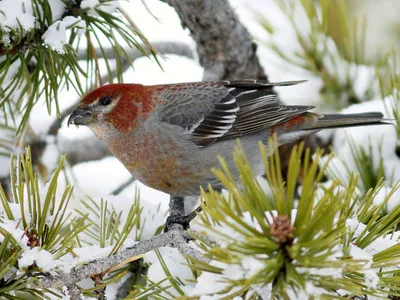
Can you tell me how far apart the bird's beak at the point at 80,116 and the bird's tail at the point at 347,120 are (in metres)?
1.42

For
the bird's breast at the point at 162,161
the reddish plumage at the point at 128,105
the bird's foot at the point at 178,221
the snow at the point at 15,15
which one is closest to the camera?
the snow at the point at 15,15

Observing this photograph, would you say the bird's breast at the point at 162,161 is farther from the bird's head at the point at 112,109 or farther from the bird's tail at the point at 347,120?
the bird's tail at the point at 347,120

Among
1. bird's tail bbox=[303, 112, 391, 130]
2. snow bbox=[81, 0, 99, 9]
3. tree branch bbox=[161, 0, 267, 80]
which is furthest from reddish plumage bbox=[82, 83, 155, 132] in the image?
bird's tail bbox=[303, 112, 391, 130]

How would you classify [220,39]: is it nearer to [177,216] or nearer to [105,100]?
[105,100]

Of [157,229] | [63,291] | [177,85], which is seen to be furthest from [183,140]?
[63,291]

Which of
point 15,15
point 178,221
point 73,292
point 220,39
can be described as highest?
point 220,39

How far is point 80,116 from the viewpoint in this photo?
3506 millimetres

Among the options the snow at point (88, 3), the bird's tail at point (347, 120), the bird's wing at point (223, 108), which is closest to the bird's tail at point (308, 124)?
the bird's tail at point (347, 120)

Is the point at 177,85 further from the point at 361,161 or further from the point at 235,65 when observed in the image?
the point at 361,161

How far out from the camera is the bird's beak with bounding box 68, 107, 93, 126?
11.4 ft

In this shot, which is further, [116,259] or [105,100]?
[105,100]

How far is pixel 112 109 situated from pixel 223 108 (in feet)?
2.46

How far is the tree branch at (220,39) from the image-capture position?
145 inches

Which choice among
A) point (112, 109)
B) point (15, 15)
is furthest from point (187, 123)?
point (15, 15)
